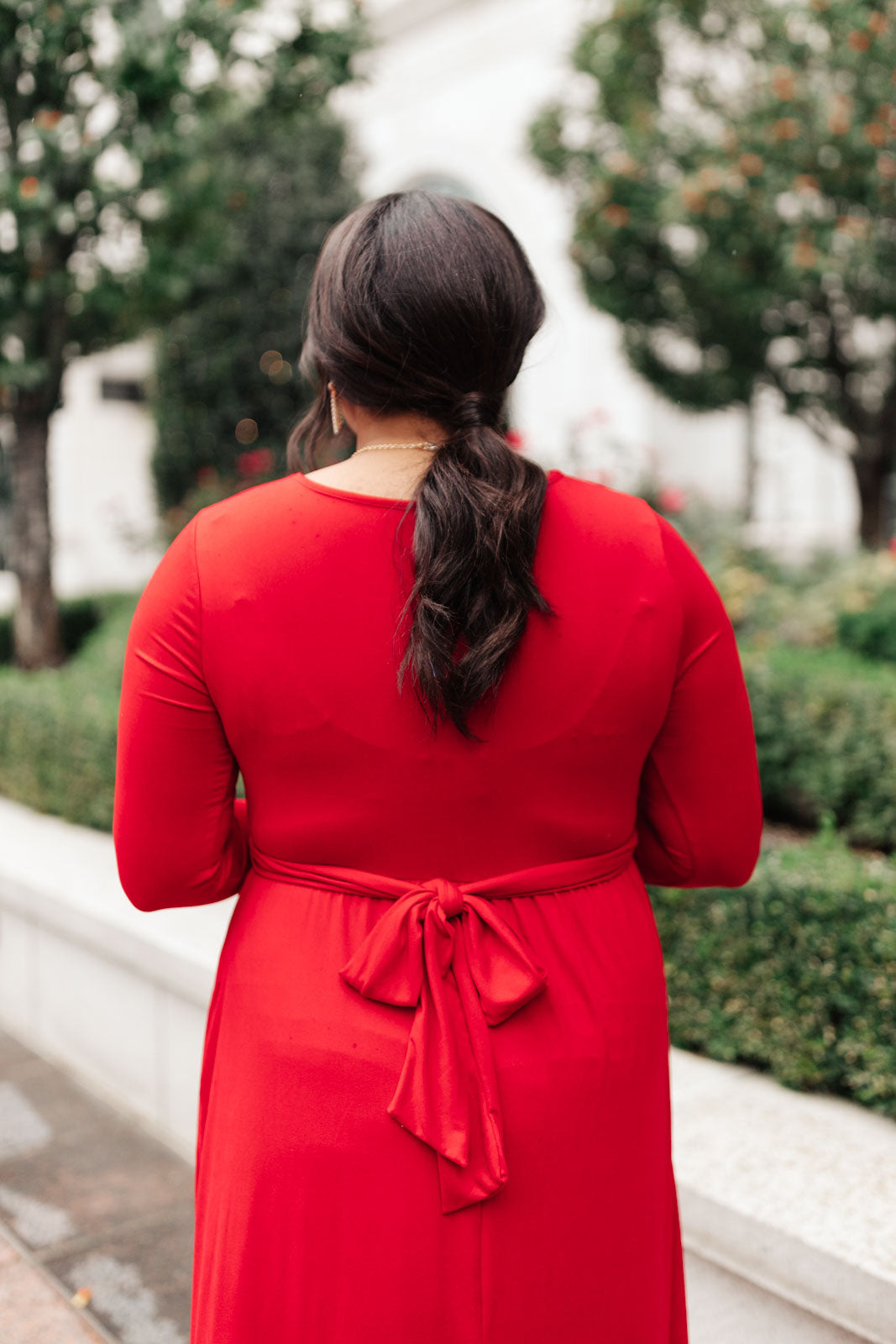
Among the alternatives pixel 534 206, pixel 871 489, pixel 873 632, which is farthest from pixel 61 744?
pixel 534 206

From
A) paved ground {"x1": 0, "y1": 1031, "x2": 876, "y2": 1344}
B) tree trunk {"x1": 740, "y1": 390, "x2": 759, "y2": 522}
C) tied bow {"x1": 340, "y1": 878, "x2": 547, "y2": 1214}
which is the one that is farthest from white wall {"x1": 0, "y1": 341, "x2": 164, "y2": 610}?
tied bow {"x1": 340, "y1": 878, "x2": 547, "y2": 1214}

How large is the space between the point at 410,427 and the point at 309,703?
333 mm

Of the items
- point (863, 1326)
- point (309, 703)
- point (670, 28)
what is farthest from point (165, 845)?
point (670, 28)

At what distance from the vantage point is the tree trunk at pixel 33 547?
25.8 ft

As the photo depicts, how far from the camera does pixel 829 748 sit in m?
4.34

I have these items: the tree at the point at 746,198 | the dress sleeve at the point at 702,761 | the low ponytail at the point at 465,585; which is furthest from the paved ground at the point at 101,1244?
the tree at the point at 746,198

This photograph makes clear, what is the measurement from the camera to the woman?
130 centimetres

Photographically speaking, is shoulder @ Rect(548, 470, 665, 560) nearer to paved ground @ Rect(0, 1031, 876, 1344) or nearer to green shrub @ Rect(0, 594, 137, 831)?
paved ground @ Rect(0, 1031, 876, 1344)

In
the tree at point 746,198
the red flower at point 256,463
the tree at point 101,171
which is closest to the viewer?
the tree at point 101,171

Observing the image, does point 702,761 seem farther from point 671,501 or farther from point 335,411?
point 671,501

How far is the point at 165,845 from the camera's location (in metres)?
1.44

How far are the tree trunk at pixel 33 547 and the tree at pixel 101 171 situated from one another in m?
0.01

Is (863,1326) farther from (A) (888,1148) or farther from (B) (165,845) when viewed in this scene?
(B) (165,845)

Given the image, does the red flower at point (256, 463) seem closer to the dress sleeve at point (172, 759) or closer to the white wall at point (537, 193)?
the white wall at point (537, 193)
